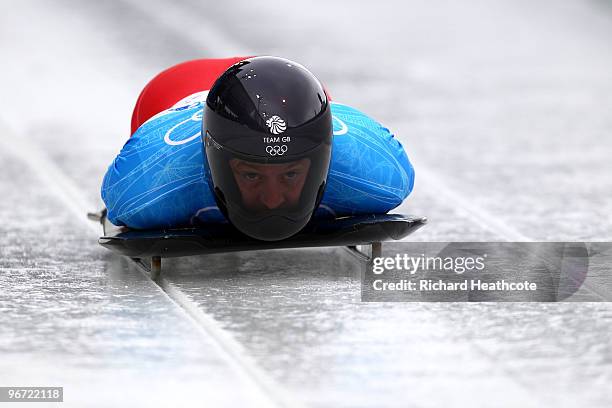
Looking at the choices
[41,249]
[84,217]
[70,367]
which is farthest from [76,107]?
[70,367]

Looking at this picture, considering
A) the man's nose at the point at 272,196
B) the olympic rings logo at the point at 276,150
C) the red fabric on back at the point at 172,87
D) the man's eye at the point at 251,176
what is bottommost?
the man's nose at the point at 272,196

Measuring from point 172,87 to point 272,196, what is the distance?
64.1 inches

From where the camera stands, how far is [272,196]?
5.27 m

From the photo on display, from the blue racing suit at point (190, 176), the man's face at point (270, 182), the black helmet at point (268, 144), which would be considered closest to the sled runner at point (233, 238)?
the blue racing suit at point (190, 176)

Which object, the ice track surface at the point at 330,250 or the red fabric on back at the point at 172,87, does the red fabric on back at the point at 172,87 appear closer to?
the red fabric on back at the point at 172,87

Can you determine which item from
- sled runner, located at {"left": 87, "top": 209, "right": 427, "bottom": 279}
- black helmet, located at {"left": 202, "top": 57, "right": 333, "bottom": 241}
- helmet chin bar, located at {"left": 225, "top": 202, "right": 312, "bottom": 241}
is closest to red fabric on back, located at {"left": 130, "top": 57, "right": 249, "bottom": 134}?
sled runner, located at {"left": 87, "top": 209, "right": 427, "bottom": 279}

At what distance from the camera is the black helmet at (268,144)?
514cm

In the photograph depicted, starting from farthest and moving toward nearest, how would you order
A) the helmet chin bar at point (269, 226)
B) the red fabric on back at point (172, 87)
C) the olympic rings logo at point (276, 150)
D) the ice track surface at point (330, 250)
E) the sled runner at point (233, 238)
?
the red fabric on back at point (172, 87) < the sled runner at point (233, 238) < the helmet chin bar at point (269, 226) < the olympic rings logo at point (276, 150) < the ice track surface at point (330, 250)

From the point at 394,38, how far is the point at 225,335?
7.94m

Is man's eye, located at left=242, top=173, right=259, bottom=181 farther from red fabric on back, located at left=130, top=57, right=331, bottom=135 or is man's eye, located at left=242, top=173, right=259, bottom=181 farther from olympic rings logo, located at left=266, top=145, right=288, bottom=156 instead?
red fabric on back, located at left=130, top=57, right=331, bottom=135

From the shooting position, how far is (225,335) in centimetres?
480

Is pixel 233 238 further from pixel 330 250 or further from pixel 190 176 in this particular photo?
pixel 330 250

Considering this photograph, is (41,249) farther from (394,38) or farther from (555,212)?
(394,38)

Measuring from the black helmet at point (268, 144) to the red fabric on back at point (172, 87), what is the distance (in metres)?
1.27
